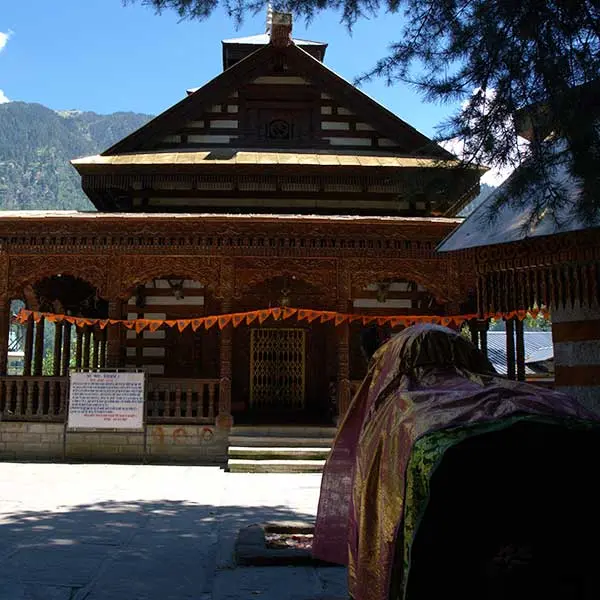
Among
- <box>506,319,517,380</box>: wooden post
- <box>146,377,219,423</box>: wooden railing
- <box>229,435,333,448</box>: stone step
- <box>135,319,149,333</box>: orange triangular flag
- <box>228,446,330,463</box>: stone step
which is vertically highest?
<box>135,319,149,333</box>: orange triangular flag

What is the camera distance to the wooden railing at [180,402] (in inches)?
485

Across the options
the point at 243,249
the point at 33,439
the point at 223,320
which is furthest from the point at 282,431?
the point at 33,439

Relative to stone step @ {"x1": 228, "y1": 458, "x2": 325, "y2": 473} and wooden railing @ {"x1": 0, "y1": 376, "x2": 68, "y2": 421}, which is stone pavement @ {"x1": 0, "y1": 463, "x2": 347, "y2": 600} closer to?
stone step @ {"x1": 228, "y1": 458, "x2": 325, "y2": 473}

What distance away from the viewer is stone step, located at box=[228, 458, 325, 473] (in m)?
11.2

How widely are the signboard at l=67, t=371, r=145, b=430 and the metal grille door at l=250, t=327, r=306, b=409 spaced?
344cm

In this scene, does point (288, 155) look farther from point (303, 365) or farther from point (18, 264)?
point (18, 264)

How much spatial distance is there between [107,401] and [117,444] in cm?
87

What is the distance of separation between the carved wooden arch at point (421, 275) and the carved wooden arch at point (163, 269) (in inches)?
114

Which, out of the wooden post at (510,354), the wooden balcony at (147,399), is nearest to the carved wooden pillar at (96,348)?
the wooden balcony at (147,399)

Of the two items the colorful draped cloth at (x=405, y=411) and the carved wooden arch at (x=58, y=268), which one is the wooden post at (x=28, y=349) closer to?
the carved wooden arch at (x=58, y=268)

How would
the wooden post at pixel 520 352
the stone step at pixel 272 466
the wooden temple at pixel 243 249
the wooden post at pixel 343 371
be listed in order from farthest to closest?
the wooden post at pixel 520 352 < the wooden temple at pixel 243 249 < the wooden post at pixel 343 371 < the stone step at pixel 272 466

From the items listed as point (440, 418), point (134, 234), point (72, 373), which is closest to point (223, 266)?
point (134, 234)

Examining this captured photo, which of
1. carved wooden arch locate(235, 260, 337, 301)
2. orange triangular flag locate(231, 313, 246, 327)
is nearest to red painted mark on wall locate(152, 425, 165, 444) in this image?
orange triangular flag locate(231, 313, 246, 327)

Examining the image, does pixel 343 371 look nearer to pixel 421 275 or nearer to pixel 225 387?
pixel 225 387
